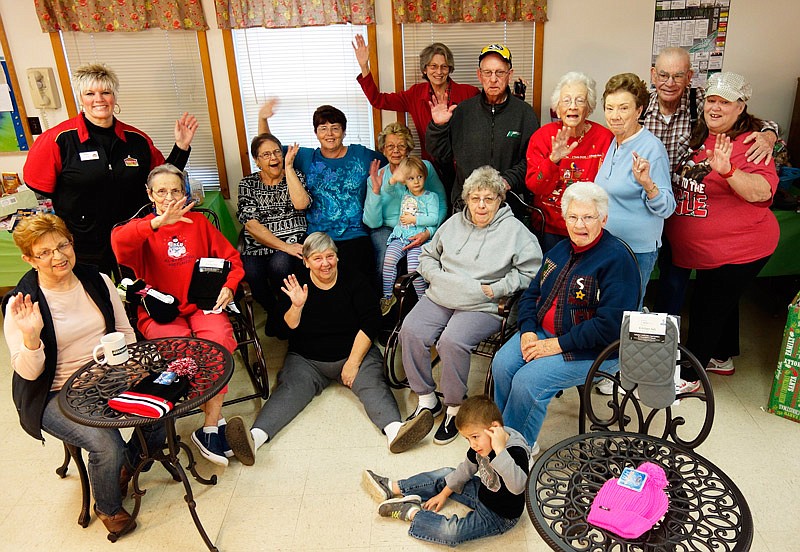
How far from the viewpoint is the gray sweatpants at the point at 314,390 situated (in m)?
2.90

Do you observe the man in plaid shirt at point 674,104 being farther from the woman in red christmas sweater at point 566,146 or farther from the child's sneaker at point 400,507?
the child's sneaker at point 400,507

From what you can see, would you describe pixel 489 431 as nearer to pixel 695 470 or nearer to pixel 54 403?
pixel 695 470

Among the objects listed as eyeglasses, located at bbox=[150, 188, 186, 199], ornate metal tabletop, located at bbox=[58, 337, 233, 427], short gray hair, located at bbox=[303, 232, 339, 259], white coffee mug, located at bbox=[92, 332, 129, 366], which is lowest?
ornate metal tabletop, located at bbox=[58, 337, 233, 427]

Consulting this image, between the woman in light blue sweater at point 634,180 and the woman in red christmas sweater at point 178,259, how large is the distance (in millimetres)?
1808

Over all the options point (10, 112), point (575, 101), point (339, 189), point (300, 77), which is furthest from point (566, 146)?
point (10, 112)

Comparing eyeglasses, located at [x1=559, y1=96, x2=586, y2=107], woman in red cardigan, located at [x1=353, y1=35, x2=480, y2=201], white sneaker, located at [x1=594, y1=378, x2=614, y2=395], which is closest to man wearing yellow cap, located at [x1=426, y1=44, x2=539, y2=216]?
woman in red cardigan, located at [x1=353, y1=35, x2=480, y2=201]

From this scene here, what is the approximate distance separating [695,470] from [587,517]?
41 cm

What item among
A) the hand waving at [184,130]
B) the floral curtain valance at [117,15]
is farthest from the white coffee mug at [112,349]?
the floral curtain valance at [117,15]

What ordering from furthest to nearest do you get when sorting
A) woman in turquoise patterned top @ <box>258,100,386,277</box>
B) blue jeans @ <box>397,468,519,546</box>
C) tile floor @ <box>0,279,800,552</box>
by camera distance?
woman in turquoise patterned top @ <box>258,100,386,277</box>
tile floor @ <box>0,279,800,552</box>
blue jeans @ <box>397,468,519,546</box>

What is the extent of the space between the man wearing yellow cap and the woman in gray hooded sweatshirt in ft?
1.20

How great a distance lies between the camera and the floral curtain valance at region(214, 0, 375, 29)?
3811mm

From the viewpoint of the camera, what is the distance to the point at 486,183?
2.85 m

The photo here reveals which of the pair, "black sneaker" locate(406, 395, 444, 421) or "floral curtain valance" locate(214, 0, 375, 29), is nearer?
"black sneaker" locate(406, 395, 444, 421)

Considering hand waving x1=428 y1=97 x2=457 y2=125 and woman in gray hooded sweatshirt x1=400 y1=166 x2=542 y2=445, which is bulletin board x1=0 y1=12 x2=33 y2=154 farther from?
woman in gray hooded sweatshirt x1=400 y1=166 x2=542 y2=445
